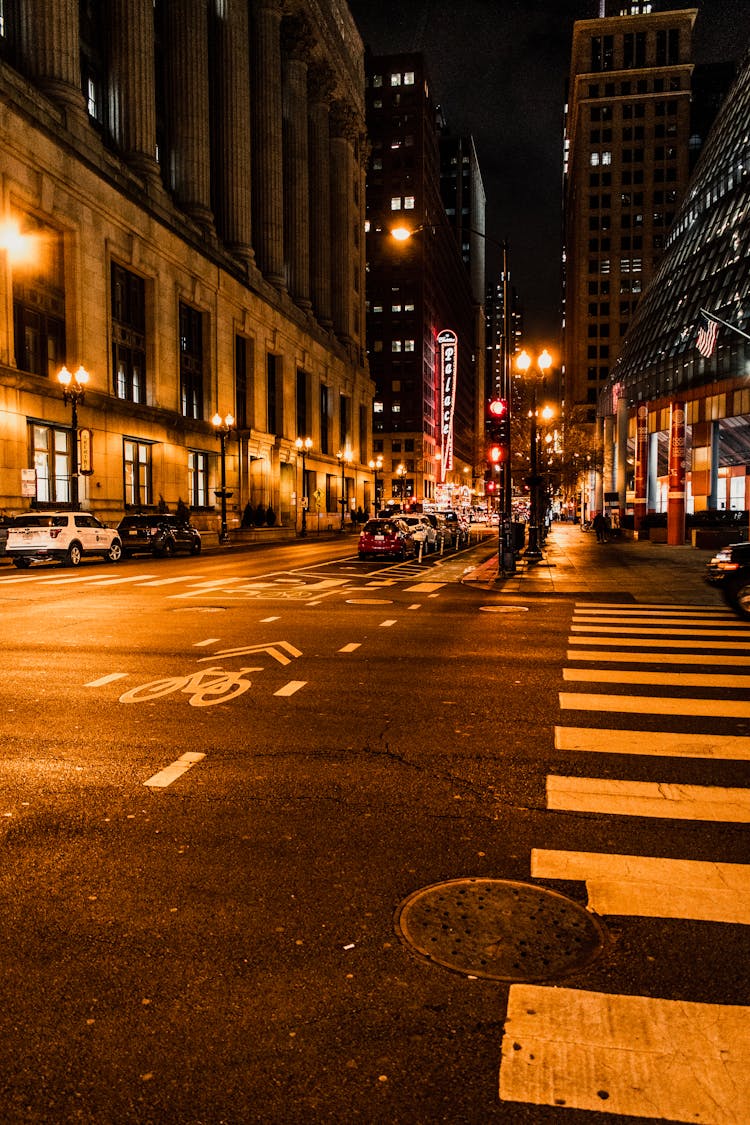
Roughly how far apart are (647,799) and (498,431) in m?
20.7

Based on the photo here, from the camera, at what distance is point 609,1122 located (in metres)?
2.39

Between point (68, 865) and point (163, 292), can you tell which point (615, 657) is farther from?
point (163, 292)

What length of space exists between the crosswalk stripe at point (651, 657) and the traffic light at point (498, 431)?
14908 mm

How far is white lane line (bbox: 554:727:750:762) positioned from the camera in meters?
6.07

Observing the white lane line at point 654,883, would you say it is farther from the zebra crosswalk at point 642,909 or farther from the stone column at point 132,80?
the stone column at point 132,80

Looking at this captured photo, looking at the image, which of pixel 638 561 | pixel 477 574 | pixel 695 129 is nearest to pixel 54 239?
pixel 477 574

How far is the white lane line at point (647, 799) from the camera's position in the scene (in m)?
4.87

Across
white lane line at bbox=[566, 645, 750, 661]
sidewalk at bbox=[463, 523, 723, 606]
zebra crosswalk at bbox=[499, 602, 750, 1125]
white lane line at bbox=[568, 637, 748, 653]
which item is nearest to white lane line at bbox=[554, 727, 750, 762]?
zebra crosswalk at bbox=[499, 602, 750, 1125]

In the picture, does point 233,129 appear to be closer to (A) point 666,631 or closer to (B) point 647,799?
(A) point 666,631

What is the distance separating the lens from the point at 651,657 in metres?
9.96


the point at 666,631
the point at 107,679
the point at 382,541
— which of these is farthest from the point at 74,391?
the point at 666,631

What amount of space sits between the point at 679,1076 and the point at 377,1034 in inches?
40.3

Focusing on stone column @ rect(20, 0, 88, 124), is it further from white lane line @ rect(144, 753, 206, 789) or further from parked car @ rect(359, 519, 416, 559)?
white lane line @ rect(144, 753, 206, 789)

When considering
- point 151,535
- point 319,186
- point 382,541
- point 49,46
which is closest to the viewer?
point 382,541
